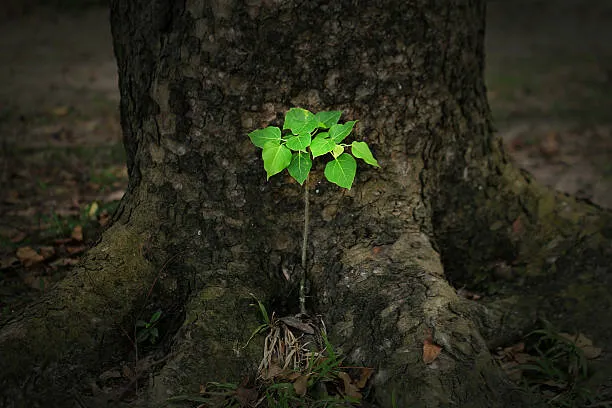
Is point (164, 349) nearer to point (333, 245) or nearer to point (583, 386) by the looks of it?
point (333, 245)

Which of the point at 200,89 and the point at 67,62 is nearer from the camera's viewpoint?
the point at 200,89

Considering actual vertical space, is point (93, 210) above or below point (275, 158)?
below

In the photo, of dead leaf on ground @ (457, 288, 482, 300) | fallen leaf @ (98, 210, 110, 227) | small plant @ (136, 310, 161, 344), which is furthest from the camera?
fallen leaf @ (98, 210, 110, 227)

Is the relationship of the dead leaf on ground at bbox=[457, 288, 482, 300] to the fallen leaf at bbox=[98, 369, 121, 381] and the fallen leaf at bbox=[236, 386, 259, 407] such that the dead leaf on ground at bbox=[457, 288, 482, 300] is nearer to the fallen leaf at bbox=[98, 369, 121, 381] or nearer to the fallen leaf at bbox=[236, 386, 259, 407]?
the fallen leaf at bbox=[236, 386, 259, 407]

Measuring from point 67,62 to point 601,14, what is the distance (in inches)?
331

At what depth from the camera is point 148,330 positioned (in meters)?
2.35

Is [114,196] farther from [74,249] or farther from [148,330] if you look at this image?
[148,330]

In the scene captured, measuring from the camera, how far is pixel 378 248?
244 centimetres

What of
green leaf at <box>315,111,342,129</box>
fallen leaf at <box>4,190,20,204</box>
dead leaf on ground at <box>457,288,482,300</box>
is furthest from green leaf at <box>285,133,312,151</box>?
fallen leaf at <box>4,190,20,204</box>

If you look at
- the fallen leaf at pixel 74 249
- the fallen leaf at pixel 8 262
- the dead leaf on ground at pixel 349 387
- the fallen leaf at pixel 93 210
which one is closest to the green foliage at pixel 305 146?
the dead leaf on ground at pixel 349 387

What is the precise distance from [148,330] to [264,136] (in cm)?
85

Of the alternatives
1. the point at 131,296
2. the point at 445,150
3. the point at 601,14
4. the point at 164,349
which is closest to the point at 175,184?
the point at 131,296

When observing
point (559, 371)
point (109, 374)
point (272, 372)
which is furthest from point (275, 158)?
point (559, 371)

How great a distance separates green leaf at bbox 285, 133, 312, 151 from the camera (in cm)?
211
